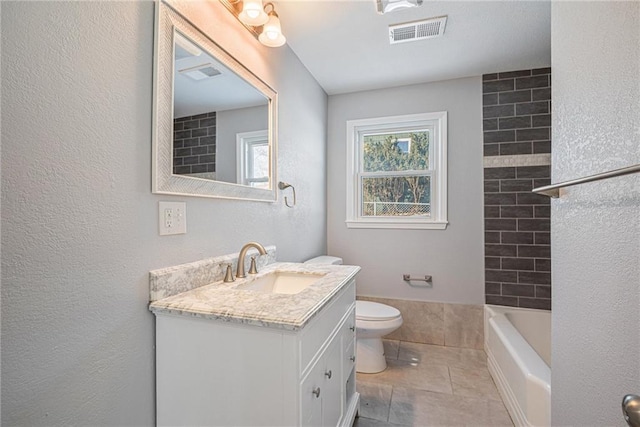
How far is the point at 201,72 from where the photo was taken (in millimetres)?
1251

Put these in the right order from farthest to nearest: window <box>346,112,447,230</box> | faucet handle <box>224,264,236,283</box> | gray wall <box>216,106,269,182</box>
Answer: window <box>346,112,447,230</box>, gray wall <box>216,106,269,182</box>, faucet handle <box>224,264,236,283</box>

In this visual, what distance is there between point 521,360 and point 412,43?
2157 mm

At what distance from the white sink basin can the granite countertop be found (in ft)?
0.78

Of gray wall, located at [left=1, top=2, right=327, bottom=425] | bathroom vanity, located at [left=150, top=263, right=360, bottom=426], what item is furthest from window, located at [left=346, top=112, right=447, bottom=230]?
gray wall, located at [left=1, top=2, right=327, bottom=425]

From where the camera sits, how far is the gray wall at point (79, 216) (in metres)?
0.66

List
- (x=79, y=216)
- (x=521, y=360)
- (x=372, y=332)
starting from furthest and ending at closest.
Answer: (x=372, y=332) < (x=521, y=360) < (x=79, y=216)

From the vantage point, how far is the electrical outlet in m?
1.03

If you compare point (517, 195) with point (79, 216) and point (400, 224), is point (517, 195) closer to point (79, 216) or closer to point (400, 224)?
point (400, 224)

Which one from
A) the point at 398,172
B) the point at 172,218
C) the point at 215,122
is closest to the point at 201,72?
the point at 215,122

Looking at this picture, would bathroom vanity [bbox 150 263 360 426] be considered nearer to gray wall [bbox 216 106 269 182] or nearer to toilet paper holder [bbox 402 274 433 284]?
gray wall [bbox 216 106 269 182]

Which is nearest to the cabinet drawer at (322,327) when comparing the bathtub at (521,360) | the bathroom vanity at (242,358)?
the bathroom vanity at (242,358)

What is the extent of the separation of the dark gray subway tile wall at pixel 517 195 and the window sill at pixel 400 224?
393 mm

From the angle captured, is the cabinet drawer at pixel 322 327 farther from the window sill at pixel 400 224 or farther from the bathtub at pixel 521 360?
the window sill at pixel 400 224

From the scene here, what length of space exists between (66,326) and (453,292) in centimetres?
264
